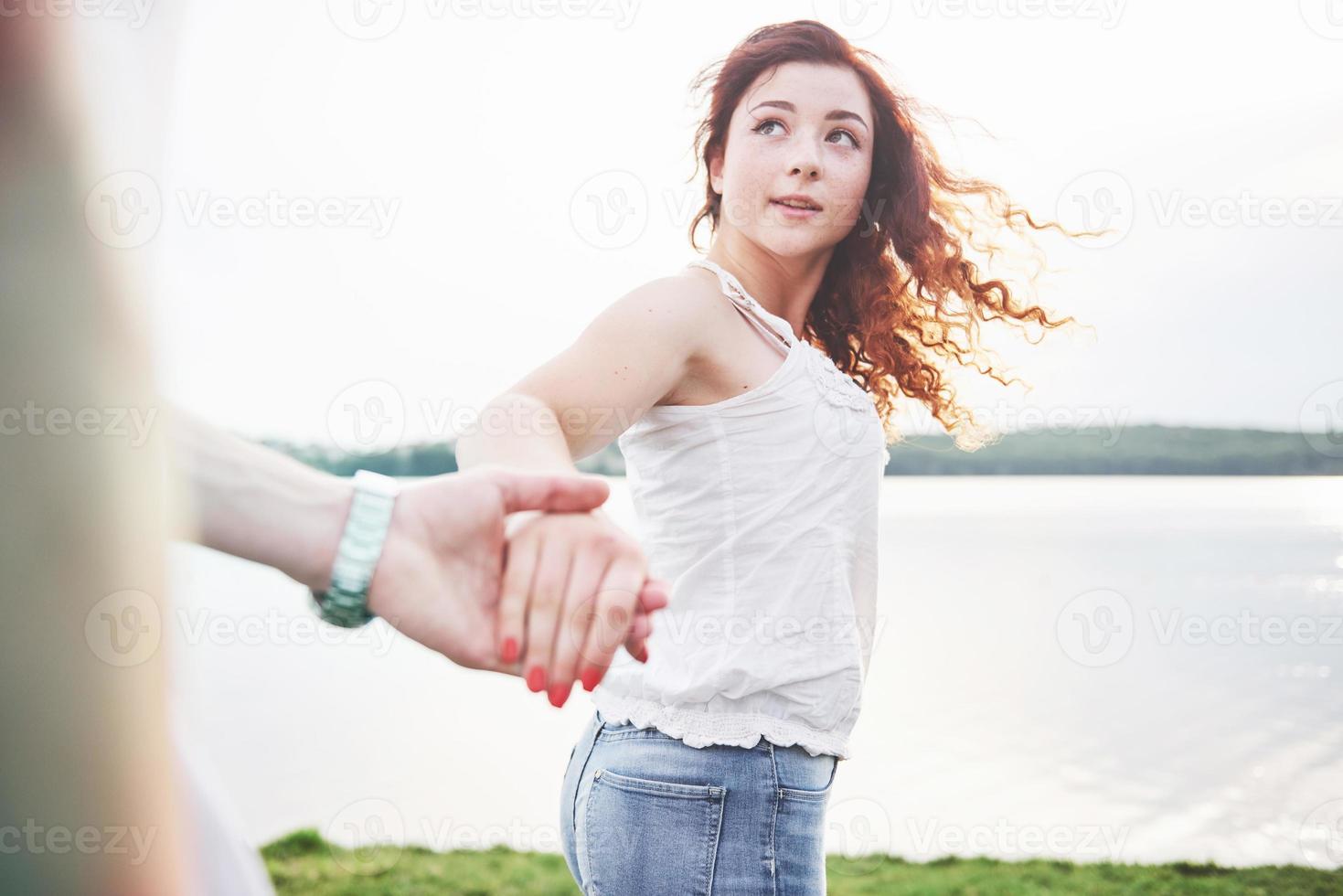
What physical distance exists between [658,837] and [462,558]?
62 centimetres

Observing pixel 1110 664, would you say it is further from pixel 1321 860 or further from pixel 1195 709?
pixel 1321 860

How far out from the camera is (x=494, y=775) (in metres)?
5.95

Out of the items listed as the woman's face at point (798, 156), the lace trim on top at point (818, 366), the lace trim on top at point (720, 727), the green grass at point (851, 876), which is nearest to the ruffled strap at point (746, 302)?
the lace trim on top at point (818, 366)

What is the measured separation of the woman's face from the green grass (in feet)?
9.38

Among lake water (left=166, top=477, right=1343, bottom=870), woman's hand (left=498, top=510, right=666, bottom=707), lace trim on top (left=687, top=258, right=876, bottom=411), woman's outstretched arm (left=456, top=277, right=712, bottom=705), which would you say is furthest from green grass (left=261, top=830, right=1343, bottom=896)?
woman's hand (left=498, top=510, right=666, bottom=707)

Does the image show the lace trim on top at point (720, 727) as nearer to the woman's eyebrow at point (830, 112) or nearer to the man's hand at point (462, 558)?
the man's hand at point (462, 558)

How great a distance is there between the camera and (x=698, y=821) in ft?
4.41

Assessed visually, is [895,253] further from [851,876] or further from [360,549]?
[851,876]

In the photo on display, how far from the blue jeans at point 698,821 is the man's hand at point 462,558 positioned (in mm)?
493

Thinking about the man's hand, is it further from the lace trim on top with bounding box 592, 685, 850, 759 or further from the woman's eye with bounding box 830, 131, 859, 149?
the woman's eye with bounding box 830, 131, 859, 149

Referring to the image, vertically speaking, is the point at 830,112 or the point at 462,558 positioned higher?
the point at 830,112

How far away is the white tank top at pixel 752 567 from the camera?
1402mm

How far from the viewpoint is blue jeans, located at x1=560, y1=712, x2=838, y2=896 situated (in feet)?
4.39

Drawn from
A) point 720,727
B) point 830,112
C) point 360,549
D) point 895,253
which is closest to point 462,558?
point 360,549
